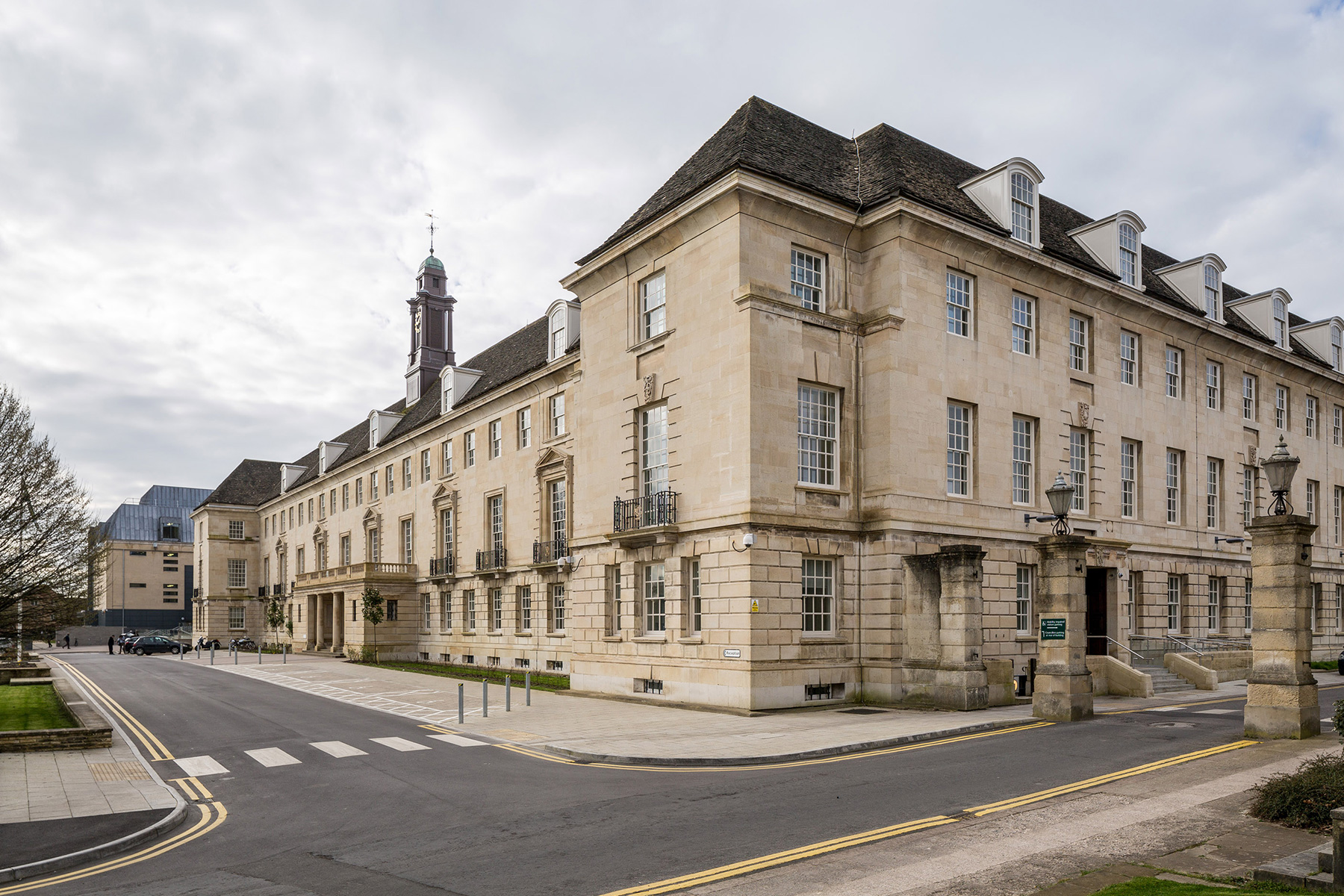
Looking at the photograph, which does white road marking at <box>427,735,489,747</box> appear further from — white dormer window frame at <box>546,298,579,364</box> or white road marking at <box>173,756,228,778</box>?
white dormer window frame at <box>546,298,579,364</box>

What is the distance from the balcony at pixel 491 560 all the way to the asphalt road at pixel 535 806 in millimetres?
21900

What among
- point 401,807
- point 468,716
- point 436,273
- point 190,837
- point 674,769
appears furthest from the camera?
point 436,273

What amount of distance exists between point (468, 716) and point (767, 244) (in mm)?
14078

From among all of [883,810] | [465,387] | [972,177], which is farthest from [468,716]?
[465,387]

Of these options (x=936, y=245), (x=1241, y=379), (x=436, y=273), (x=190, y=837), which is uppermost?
(x=436, y=273)

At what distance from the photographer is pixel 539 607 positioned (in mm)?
39531

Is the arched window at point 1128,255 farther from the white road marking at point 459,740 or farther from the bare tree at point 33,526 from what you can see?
the bare tree at point 33,526

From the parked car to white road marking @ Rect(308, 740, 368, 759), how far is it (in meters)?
56.1

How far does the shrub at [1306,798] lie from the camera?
10.2m

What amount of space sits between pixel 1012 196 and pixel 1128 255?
697 centimetres

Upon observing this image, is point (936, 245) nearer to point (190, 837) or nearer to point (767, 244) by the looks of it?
point (767, 244)

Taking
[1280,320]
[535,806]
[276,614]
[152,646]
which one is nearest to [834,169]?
[535,806]

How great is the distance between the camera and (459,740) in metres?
19.2

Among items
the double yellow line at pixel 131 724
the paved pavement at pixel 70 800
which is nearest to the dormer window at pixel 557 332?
the double yellow line at pixel 131 724
